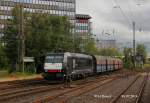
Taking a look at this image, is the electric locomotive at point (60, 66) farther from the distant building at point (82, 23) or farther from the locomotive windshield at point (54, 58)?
the distant building at point (82, 23)

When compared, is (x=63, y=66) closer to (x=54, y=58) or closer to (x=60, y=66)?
(x=60, y=66)

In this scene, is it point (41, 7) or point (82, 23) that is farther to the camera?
point (82, 23)

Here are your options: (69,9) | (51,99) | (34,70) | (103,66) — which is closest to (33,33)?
(34,70)

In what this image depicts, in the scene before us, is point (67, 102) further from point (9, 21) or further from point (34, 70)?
point (9, 21)

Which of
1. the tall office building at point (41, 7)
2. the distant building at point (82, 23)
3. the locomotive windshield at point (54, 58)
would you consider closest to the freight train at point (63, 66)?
the locomotive windshield at point (54, 58)

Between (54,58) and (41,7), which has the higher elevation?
(41,7)

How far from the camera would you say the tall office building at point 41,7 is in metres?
124

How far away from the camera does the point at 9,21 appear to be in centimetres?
7469

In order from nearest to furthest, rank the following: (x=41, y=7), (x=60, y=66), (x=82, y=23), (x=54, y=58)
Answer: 1. (x=60, y=66)
2. (x=54, y=58)
3. (x=41, y=7)
4. (x=82, y=23)

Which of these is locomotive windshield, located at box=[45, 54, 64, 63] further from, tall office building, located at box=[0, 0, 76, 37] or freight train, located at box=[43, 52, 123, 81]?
tall office building, located at box=[0, 0, 76, 37]

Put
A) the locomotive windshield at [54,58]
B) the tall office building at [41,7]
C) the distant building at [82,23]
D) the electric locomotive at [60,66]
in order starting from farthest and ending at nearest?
1. the distant building at [82,23]
2. the tall office building at [41,7]
3. the locomotive windshield at [54,58]
4. the electric locomotive at [60,66]

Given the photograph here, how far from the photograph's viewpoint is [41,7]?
12862cm

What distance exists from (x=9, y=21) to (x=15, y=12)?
2085 millimetres

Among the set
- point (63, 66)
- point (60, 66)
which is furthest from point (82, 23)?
point (60, 66)
